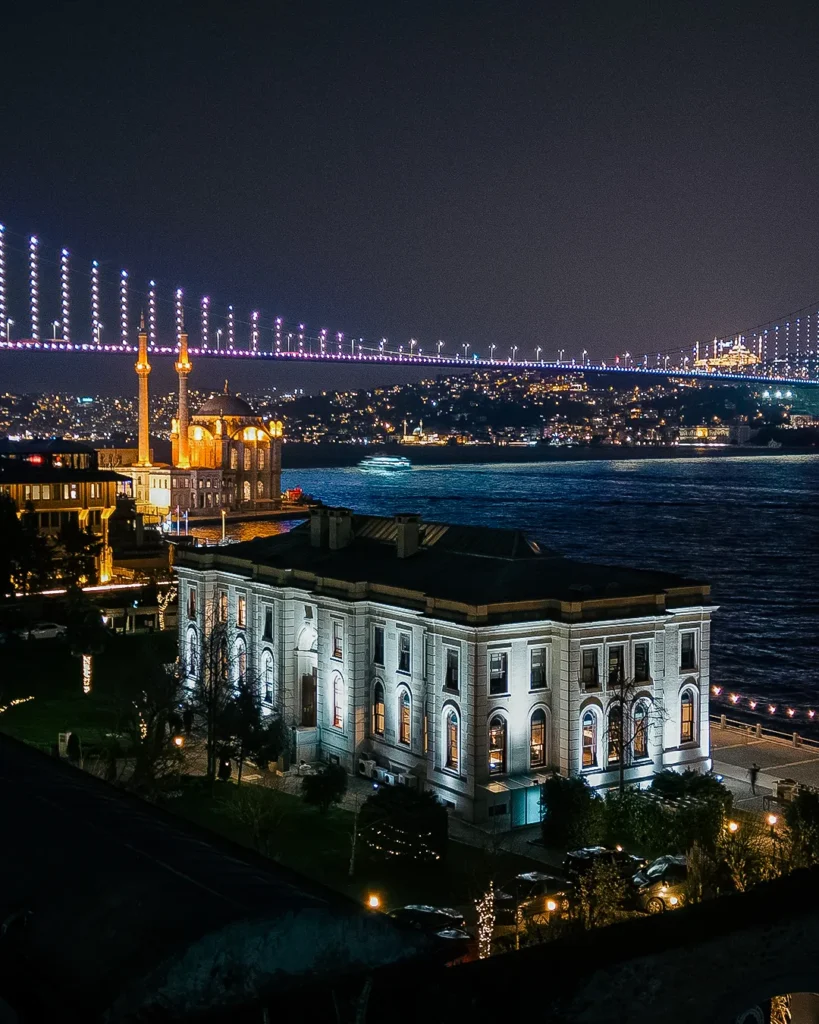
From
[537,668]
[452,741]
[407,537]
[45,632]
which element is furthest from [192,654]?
[537,668]

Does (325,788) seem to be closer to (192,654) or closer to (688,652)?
(688,652)

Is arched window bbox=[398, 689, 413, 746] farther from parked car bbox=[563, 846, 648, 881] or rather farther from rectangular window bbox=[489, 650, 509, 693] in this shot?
parked car bbox=[563, 846, 648, 881]

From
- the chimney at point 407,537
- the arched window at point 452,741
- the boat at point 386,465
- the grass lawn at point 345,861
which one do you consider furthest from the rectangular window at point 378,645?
the boat at point 386,465

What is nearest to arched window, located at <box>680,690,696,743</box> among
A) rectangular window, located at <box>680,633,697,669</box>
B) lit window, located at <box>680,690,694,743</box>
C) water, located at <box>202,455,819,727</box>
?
lit window, located at <box>680,690,694,743</box>

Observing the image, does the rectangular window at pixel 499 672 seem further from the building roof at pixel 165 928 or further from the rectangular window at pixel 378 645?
the building roof at pixel 165 928

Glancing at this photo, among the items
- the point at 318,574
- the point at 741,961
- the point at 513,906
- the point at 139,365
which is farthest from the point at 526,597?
the point at 139,365

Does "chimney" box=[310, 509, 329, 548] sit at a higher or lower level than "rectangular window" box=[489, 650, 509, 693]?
higher
